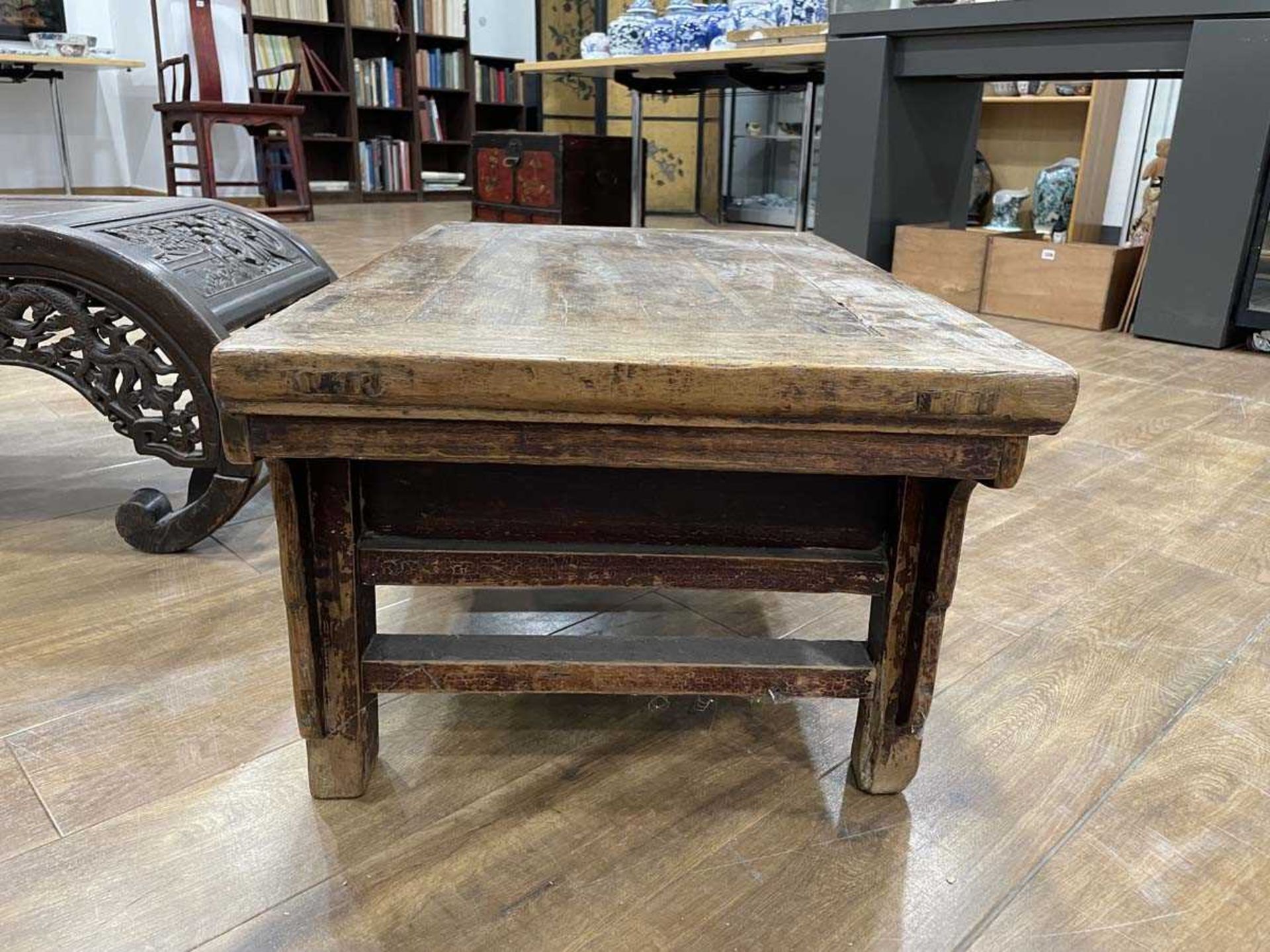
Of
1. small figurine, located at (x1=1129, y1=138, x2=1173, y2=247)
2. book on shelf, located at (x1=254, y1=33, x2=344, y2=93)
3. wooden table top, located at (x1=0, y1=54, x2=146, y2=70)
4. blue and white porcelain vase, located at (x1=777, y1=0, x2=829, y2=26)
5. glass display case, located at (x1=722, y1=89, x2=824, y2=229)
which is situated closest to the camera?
small figurine, located at (x1=1129, y1=138, x2=1173, y2=247)

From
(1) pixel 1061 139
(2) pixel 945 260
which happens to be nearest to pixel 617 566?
(2) pixel 945 260

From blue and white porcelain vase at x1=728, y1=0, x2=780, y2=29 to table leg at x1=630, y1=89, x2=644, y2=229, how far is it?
692mm

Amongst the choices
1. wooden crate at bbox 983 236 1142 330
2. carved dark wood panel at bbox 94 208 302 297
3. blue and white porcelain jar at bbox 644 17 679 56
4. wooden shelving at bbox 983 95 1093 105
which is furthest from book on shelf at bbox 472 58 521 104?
carved dark wood panel at bbox 94 208 302 297

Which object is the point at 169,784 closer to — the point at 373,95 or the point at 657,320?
the point at 657,320

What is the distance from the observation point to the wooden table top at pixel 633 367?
1.78ft

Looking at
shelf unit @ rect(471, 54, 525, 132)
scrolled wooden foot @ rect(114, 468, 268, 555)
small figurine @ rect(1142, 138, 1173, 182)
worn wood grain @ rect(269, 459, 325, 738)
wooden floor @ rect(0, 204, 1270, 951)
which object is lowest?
wooden floor @ rect(0, 204, 1270, 951)

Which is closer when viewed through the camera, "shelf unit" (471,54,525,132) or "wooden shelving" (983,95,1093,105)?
"wooden shelving" (983,95,1093,105)

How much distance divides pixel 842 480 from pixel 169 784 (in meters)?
0.55

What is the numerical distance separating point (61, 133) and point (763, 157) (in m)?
3.50

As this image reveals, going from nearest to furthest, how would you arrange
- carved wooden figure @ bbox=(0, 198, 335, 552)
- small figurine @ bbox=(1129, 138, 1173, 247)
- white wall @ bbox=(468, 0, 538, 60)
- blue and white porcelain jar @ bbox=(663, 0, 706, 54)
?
carved wooden figure @ bbox=(0, 198, 335, 552), small figurine @ bbox=(1129, 138, 1173, 247), blue and white porcelain jar @ bbox=(663, 0, 706, 54), white wall @ bbox=(468, 0, 538, 60)

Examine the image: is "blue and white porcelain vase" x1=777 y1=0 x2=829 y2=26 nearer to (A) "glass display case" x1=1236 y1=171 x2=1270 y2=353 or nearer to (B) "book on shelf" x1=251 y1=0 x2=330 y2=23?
(A) "glass display case" x1=1236 y1=171 x2=1270 y2=353

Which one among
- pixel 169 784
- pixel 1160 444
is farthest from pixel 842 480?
pixel 1160 444

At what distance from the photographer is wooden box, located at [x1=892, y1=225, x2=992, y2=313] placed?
2.80 metres


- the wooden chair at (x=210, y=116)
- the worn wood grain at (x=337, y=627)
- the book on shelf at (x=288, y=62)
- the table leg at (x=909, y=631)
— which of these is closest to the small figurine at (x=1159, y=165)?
the table leg at (x=909, y=631)
